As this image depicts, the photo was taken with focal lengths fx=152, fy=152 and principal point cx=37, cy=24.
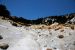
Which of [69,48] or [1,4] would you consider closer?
[69,48]

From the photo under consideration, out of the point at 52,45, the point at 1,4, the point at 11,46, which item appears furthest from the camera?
the point at 1,4

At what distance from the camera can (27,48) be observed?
35.8 feet

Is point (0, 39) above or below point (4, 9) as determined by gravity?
below

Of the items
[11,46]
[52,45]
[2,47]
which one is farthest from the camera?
[52,45]

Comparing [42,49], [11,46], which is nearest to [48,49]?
[42,49]

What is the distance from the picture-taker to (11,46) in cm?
1118

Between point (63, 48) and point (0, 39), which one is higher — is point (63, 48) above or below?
below

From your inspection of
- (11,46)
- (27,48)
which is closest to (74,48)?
(27,48)

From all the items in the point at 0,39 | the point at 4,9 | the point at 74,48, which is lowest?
the point at 74,48

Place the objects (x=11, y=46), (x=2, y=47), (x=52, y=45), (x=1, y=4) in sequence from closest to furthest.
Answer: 1. (x=2, y=47)
2. (x=11, y=46)
3. (x=52, y=45)
4. (x=1, y=4)

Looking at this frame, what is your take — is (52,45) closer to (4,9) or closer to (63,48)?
(63,48)

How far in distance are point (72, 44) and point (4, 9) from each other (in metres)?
44.4

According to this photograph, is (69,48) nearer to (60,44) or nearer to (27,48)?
(60,44)

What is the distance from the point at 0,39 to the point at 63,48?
17.1ft
